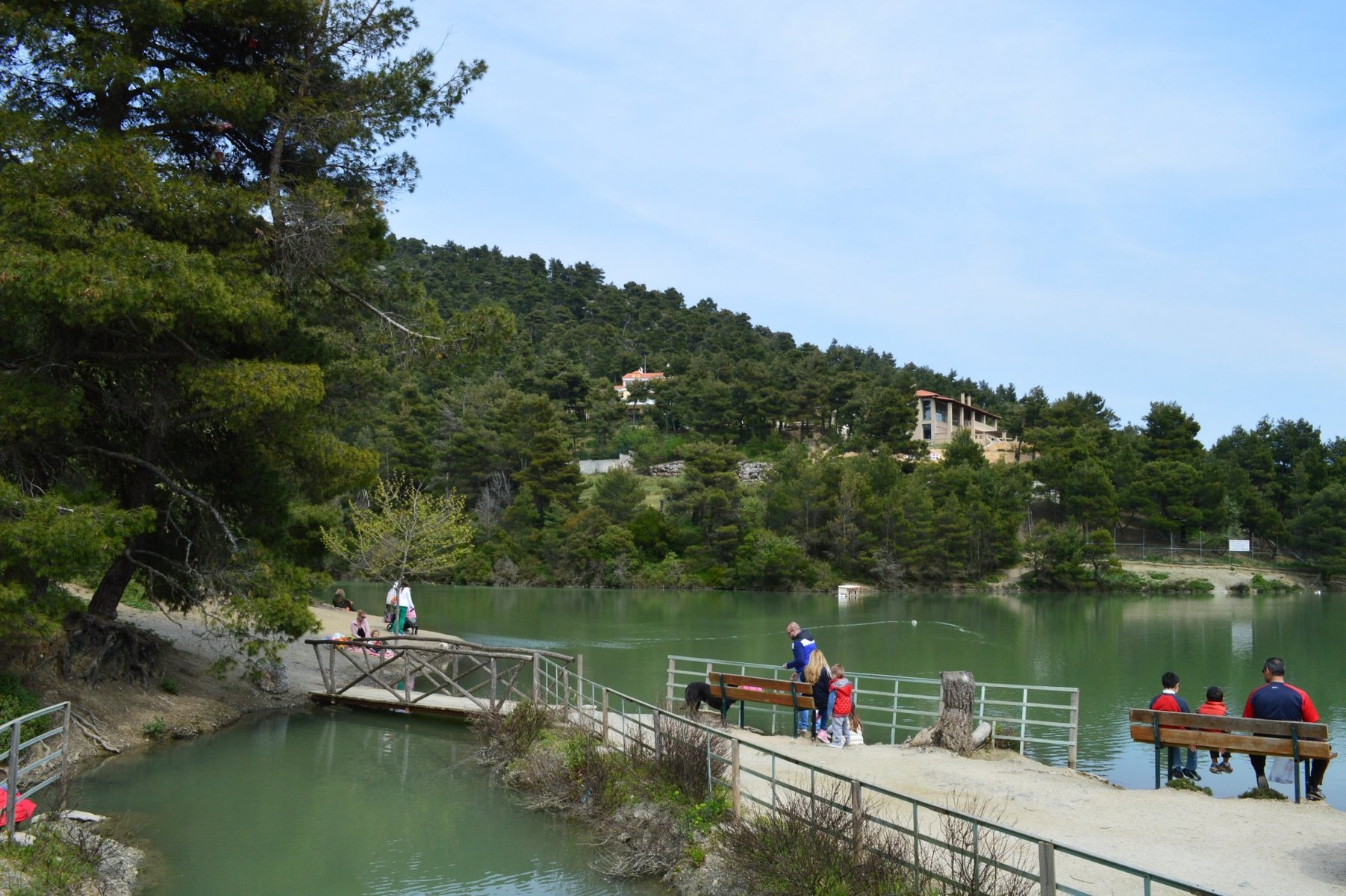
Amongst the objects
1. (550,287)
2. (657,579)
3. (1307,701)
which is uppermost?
(550,287)

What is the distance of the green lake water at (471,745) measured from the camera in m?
9.89

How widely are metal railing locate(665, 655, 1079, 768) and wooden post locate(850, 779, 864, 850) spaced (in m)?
5.73

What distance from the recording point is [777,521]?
227ft

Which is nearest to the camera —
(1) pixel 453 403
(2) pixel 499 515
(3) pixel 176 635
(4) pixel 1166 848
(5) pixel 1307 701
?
(4) pixel 1166 848

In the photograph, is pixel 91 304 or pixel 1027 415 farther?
pixel 1027 415

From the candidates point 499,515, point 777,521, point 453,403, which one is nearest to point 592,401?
point 453,403

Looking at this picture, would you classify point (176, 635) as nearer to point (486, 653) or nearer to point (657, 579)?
point (486, 653)

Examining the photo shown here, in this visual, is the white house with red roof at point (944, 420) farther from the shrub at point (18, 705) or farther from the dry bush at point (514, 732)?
the shrub at point (18, 705)

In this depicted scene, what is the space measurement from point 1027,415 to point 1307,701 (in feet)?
296

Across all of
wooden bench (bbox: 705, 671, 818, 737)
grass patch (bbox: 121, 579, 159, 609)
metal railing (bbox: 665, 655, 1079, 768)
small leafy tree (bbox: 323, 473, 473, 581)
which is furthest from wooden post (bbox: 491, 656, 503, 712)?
small leafy tree (bbox: 323, 473, 473, 581)

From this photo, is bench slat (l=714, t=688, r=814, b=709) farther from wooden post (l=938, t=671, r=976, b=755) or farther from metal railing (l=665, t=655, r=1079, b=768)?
wooden post (l=938, t=671, r=976, b=755)

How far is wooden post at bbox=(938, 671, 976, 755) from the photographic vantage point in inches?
494

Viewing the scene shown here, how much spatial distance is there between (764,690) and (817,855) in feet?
23.0

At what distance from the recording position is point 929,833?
28.6ft
